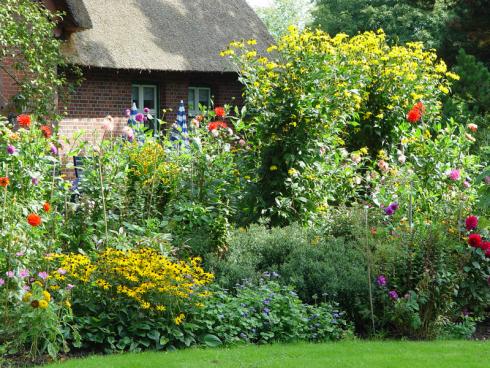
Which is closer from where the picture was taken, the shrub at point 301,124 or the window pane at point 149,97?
the shrub at point 301,124

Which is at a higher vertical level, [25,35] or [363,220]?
[25,35]

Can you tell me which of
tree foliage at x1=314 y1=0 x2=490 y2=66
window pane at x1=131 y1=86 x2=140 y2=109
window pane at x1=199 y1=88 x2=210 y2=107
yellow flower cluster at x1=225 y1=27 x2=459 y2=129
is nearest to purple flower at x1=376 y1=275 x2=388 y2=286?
yellow flower cluster at x1=225 y1=27 x2=459 y2=129

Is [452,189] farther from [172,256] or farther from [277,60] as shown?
[172,256]

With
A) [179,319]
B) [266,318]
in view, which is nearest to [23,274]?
[179,319]

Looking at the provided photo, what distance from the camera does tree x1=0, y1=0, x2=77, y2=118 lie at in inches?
495

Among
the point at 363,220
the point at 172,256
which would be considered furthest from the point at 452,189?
the point at 172,256

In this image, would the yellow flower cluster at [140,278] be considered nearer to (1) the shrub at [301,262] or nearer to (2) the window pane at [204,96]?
(1) the shrub at [301,262]

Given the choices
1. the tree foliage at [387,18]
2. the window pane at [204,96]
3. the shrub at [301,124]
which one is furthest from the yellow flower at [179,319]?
the tree foliage at [387,18]

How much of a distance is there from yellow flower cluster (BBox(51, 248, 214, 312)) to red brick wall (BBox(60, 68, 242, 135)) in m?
8.89

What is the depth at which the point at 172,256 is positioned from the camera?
24.5 ft

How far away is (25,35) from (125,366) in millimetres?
8698

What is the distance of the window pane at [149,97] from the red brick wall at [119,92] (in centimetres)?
17

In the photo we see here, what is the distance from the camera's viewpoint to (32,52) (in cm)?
1273

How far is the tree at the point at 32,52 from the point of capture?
41.2 ft
